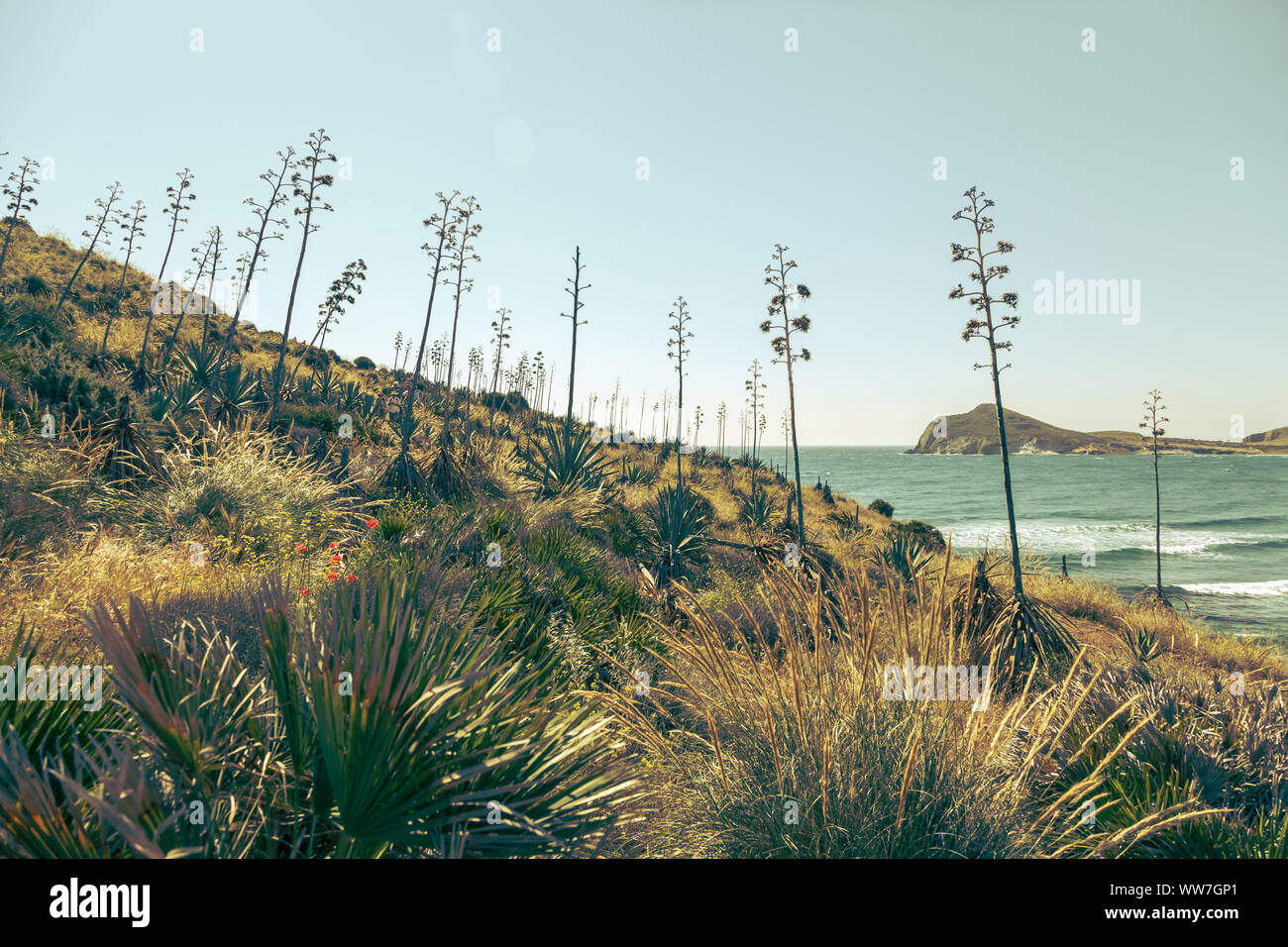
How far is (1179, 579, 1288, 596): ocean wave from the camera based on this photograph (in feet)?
79.4

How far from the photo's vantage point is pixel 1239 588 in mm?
25094

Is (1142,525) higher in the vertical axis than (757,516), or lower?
lower

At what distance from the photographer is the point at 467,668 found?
7.17 feet

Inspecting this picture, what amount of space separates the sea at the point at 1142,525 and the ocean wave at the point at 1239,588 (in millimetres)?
50

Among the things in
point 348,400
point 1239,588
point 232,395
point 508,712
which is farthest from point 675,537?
point 1239,588

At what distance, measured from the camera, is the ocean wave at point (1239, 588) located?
24.2 meters

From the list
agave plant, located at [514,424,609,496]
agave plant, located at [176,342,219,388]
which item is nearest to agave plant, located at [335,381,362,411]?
agave plant, located at [176,342,219,388]

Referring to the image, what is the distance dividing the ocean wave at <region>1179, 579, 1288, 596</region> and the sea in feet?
0.17

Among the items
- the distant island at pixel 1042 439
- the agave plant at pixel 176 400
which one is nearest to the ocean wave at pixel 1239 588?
the agave plant at pixel 176 400

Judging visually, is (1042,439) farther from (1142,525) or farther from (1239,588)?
(1239,588)

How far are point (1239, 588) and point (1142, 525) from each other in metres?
25.2
